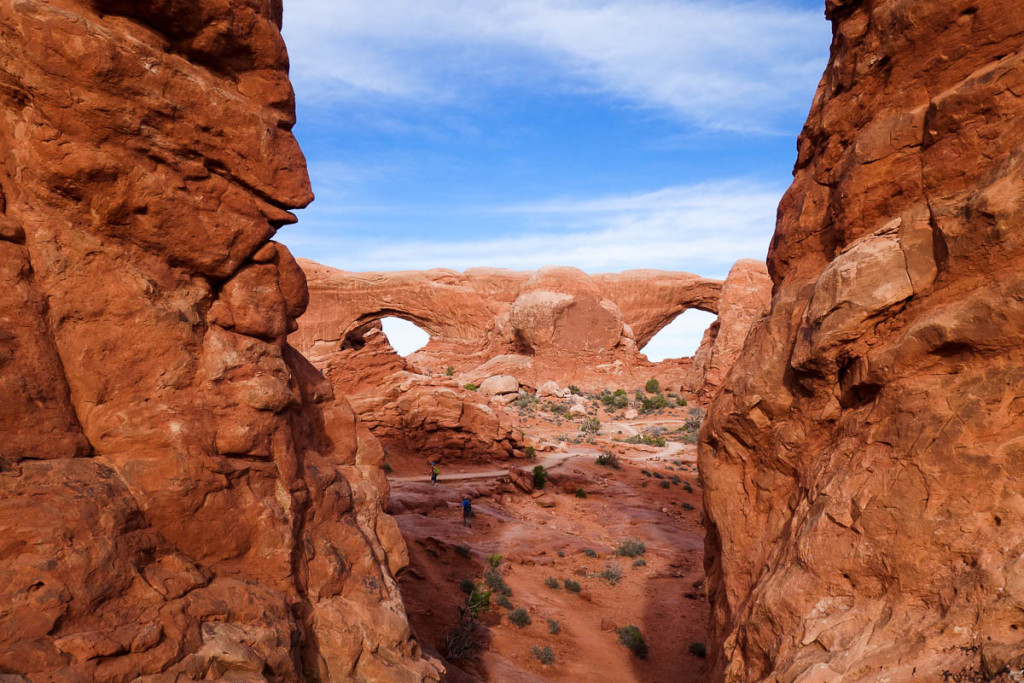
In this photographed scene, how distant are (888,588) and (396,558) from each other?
5.19 meters

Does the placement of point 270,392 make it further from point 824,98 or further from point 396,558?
point 824,98

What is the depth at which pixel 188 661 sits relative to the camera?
4.67 meters

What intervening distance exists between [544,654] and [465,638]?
1.54 metres

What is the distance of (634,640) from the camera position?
40.1 feet

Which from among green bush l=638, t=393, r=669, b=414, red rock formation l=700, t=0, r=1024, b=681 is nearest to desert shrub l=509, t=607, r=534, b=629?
red rock formation l=700, t=0, r=1024, b=681

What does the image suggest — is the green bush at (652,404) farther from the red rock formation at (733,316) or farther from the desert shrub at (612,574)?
the desert shrub at (612,574)

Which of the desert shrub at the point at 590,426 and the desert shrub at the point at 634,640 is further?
the desert shrub at the point at 590,426

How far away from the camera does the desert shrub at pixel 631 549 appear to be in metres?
16.8

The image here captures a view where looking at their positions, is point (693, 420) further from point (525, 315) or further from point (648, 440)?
point (525, 315)

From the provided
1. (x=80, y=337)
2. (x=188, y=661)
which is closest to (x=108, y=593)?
(x=188, y=661)

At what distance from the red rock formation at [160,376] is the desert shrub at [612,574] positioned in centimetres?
922

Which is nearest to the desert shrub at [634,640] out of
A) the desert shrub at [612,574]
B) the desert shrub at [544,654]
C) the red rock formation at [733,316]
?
the desert shrub at [544,654]

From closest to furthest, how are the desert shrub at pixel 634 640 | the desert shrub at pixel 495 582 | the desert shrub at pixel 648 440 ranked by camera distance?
the desert shrub at pixel 634 640 → the desert shrub at pixel 495 582 → the desert shrub at pixel 648 440

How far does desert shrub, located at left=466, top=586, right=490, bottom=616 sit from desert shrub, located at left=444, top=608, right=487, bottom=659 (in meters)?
0.27
